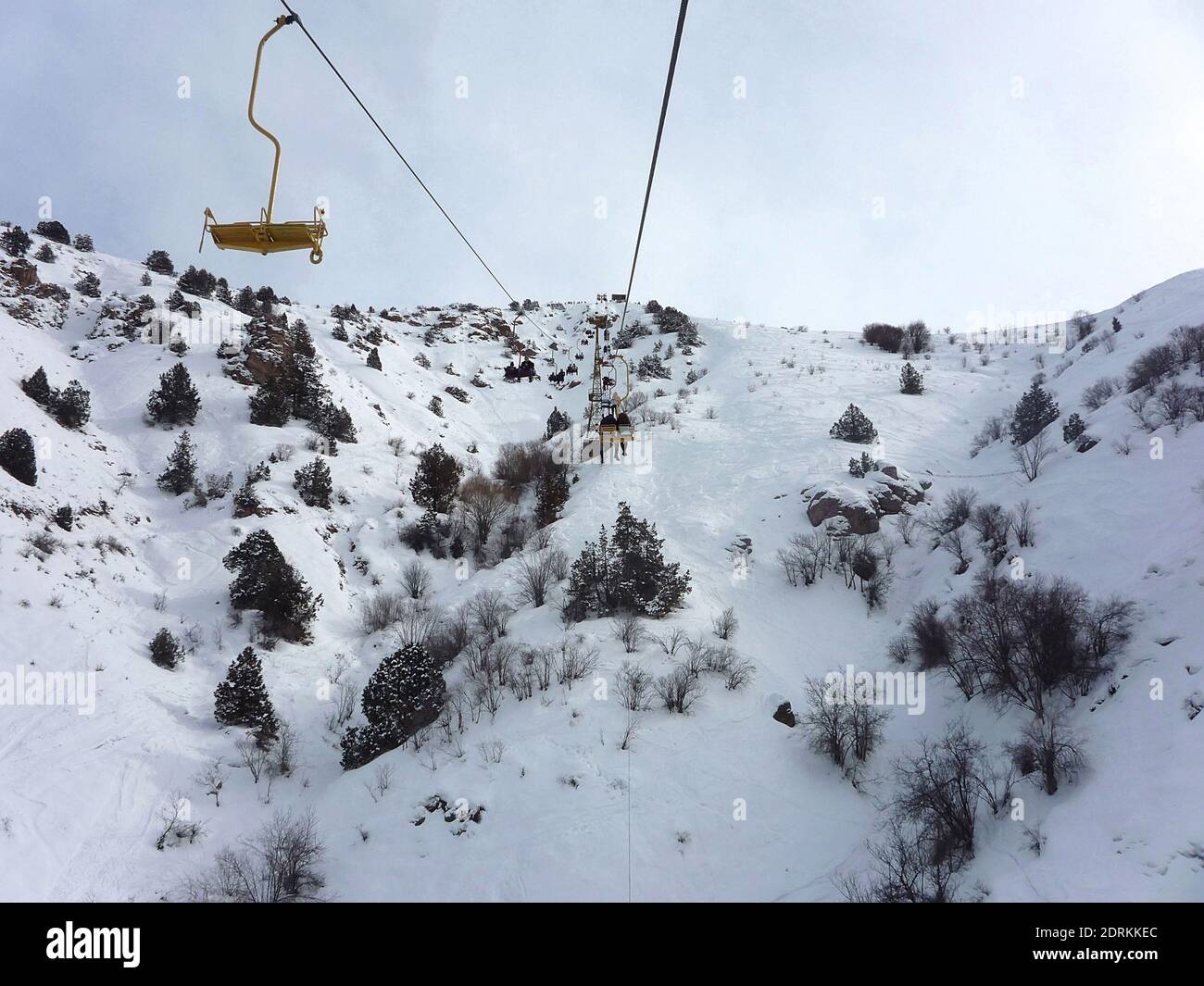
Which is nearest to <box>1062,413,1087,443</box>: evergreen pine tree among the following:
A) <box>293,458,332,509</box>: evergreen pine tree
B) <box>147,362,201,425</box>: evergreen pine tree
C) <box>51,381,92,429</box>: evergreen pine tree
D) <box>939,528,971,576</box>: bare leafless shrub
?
<box>939,528,971,576</box>: bare leafless shrub

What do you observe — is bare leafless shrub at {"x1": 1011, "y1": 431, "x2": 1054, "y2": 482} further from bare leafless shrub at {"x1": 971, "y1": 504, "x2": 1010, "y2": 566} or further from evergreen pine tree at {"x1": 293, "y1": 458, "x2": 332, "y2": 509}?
evergreen pine tree at {"x1": 293, "y1": 458, "x2": 332, "y2": 509}

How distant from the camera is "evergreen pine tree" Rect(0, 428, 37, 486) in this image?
18.0m

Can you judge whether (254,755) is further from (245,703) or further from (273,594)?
(273,594)

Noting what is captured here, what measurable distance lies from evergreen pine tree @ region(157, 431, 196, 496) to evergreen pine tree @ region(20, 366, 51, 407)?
4.97 m

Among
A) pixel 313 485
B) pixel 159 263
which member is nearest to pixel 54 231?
pixel 159 263

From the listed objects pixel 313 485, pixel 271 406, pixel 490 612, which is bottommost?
pixel 490 612

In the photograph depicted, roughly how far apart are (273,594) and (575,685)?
1168cm

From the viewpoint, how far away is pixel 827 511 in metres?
24.4

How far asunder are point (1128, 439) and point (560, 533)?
21868 mm

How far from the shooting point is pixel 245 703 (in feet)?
49.7

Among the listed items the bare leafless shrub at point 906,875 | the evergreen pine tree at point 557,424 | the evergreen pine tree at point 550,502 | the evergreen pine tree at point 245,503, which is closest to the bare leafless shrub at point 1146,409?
the bare leafless shrub at point 906,875

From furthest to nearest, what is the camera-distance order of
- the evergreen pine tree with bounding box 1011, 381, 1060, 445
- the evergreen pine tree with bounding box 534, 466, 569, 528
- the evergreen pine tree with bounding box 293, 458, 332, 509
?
the evergreen pine tree with bounding box 534, 466, 569, 528 → the evergreen pine tree with bounding box 1011, 381, 1060, 445 → the evergreen pine tree with bounding box 293, 458, 332, 509

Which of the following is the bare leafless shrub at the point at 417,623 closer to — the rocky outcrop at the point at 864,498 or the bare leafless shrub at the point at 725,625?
the bare leafless shrub at the point at 725,625
